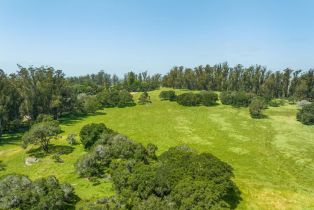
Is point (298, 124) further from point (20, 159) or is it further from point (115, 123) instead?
point (20, 159)

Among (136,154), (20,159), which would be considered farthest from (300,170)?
(20,159)

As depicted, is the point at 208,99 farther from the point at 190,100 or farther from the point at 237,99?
the point at 237,99

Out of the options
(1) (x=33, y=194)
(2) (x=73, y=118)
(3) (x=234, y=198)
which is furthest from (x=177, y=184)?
(2) (x=73, y=118)

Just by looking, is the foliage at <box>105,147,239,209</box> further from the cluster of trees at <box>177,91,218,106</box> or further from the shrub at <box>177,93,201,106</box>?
the cluster of trees at <box>177,91,218,106</box>

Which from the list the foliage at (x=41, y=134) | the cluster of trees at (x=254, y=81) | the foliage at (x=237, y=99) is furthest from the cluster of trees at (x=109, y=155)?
the cluster of trees at (x=254, y=81)

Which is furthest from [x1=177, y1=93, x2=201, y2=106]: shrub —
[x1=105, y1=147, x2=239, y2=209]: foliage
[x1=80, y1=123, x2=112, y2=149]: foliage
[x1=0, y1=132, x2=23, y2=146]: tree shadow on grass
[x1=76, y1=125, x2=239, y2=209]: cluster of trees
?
[x1=105, y1=147, x2=239, y2=209]: foliage
